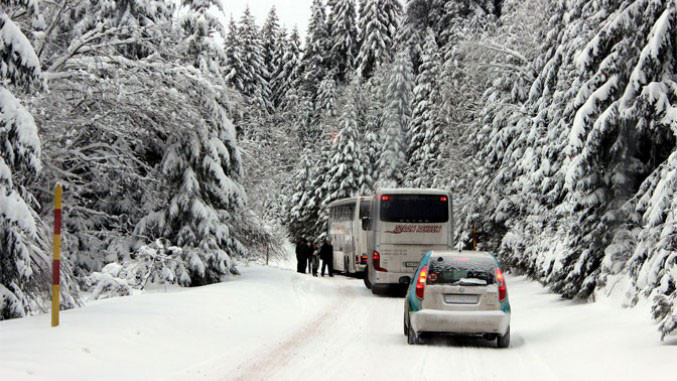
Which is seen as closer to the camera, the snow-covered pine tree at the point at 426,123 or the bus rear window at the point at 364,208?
the bus rear window at the point at 364,208

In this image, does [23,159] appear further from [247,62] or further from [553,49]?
[247,62]

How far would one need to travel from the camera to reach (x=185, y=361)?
34.8 ft

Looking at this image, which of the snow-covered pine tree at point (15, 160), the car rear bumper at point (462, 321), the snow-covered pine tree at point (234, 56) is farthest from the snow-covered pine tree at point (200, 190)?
the snow-covered pine tree at point (234, 56)

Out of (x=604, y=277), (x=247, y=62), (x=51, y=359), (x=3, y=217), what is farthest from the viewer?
(x=247, y=62)

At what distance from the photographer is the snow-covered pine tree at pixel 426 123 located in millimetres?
60594

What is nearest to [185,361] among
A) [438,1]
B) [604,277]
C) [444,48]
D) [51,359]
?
[51,359]

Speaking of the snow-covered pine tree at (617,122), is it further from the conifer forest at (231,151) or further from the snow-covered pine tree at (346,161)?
the snow-covered pine tree at (346,161)

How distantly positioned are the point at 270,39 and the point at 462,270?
329ft

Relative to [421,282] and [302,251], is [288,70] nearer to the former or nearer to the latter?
[302,251]

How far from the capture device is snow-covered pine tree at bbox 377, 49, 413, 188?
214 feet

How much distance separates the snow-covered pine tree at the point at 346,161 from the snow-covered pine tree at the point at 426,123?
4.82m

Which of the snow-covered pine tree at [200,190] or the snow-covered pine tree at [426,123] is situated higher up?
the snow-covered pine tree at [426,123]

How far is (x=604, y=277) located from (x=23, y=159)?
12.0m

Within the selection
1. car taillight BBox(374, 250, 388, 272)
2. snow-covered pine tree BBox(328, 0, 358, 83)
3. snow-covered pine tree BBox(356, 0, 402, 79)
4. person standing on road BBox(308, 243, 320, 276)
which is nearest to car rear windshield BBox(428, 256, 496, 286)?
car taillight BBox(374, 250, 388, 272)
